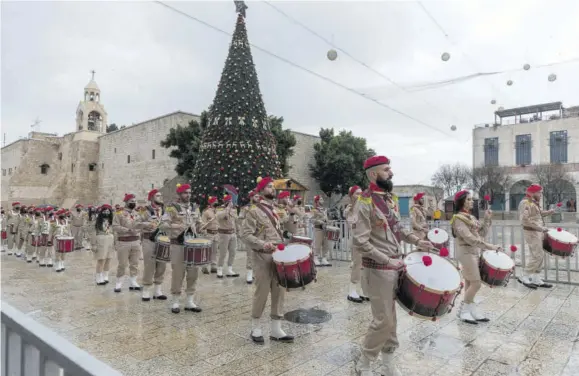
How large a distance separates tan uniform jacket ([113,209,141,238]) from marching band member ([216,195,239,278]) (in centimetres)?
210

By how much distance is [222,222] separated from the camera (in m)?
9.89

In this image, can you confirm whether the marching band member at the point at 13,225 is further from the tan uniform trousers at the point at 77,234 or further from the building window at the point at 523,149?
the building window at the point at 523,149

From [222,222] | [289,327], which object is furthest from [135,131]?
[289,327]

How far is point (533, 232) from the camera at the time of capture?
765 centimetres

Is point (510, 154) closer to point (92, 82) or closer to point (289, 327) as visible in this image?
point (289, 327)

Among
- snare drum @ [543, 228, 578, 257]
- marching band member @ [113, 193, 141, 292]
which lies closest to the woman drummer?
snare drum @ [543, 228, 578, 257]

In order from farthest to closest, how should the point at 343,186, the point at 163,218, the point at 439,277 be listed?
the point at 343,186, the point at 163,218, the point at 439,277

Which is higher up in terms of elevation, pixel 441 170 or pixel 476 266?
pixel 441 170

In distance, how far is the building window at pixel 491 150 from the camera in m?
45.8

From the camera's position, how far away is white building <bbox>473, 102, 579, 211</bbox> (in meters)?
41.1

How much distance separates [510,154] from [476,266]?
150 ft

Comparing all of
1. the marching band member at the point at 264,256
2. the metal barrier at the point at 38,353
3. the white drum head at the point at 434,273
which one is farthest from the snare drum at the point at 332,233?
the metal barrier at the point at 38,353

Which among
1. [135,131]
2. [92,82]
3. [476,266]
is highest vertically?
[92,82]

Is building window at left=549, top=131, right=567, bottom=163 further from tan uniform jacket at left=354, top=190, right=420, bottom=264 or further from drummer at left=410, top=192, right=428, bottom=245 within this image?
tan uniform jacket at left=354, top=190, right=420, bottom=264
